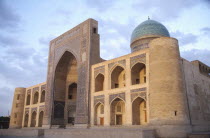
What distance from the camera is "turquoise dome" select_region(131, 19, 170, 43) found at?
20406mm

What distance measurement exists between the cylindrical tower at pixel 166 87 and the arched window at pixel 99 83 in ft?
20.5

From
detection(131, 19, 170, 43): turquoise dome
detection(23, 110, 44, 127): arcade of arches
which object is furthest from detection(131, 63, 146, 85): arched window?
detection(23, 110, 44, 127): arcade of arches

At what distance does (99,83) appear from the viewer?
17.3m

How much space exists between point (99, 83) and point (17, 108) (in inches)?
620

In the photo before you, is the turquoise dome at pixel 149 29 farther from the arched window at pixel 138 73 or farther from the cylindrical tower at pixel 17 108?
the cylindrical tower at pixel 17 108

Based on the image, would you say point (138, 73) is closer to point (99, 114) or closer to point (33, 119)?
point (99, 114)

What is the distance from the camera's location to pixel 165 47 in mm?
11812

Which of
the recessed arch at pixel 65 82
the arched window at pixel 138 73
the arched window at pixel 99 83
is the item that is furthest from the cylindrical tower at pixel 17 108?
the arched window at pixel 138 73

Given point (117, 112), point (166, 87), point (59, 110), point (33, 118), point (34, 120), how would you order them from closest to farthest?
1. point (166, 87)
2. point (117, 112)
3. point (59, 110)
4. point (34, 120)
5. point (33, 118)

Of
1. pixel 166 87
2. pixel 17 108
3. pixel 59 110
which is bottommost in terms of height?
pixel 59 110

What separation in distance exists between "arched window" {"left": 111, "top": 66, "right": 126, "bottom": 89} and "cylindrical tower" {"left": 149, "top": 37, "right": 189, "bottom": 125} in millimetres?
4633

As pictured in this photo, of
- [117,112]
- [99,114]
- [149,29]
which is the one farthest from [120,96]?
[149,29]

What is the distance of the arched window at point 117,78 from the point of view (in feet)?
53.2

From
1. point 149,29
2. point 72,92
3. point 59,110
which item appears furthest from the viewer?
point 72,92
